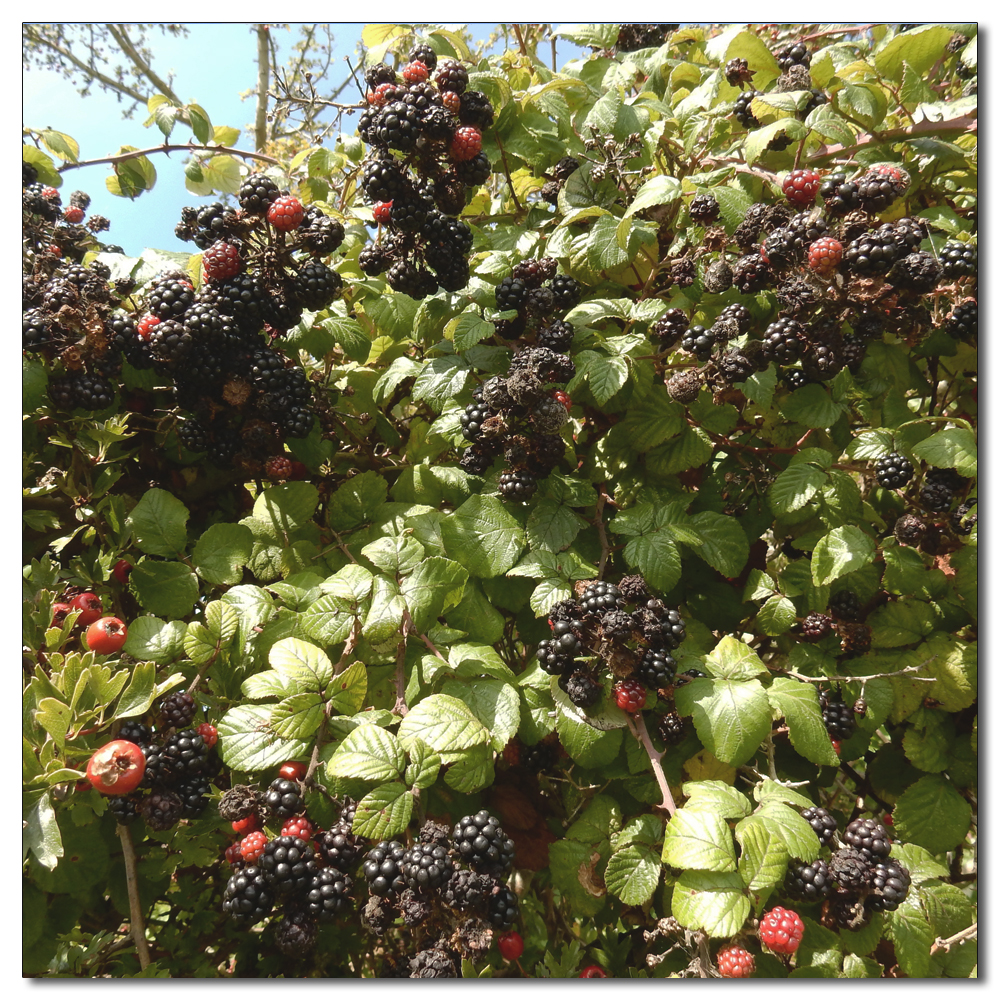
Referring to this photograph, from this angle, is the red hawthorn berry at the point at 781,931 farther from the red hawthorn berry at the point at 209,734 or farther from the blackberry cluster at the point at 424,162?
the blackberry cluster at the point at 424,162

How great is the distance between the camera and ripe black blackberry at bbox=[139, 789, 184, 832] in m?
1.08

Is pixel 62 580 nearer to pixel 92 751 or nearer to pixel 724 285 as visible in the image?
pixel 92 751

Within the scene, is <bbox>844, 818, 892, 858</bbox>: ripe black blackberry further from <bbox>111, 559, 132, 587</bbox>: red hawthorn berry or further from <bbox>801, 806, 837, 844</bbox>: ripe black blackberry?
<bbox>111, 559, 132, 587</bbox>: red hawthorn berry

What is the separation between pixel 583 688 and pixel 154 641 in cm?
83

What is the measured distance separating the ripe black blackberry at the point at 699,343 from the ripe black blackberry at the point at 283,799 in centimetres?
107

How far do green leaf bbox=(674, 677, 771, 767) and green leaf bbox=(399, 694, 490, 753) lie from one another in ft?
1.23

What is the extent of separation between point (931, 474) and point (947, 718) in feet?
1.80

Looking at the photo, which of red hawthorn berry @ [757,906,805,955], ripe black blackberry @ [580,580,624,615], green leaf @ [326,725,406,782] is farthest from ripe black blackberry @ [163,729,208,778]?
red hawthorn berry @ [757,906,805,955]

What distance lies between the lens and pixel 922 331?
4.13ft

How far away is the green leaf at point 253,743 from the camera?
43.0 inches

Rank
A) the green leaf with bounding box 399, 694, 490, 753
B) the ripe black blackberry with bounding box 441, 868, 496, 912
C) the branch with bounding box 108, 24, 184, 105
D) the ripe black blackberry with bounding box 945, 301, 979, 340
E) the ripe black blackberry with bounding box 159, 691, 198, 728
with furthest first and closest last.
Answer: the branch with bounding box 108, 24, 184, 105, the ripe black blackberry with bounding box 945, 301, 979, 340, the ripe black blackberry with bounding box 159, 691, 198, 728, the green leaf with bounding box 399, 694, 490, 753, the ripe black blackberry with bounding box 441, 868, 496, 912

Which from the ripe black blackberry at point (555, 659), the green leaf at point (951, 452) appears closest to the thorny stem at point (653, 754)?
the ripe black blackberry at point (555, 659)

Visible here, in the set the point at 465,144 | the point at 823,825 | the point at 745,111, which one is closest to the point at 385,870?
the point at 823,825

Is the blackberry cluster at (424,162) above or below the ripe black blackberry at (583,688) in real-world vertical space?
above
